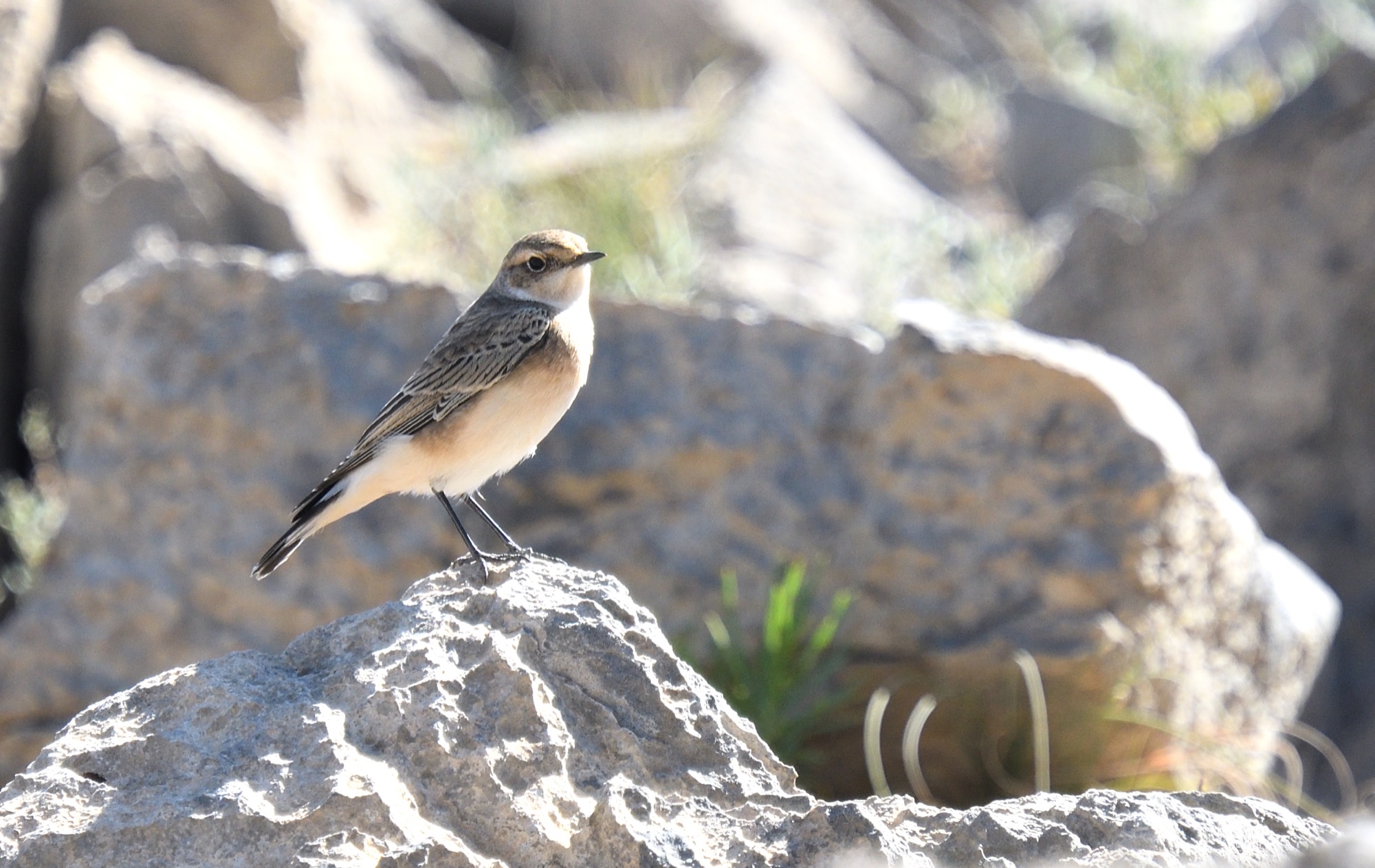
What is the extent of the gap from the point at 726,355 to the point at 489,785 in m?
3.87

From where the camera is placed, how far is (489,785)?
341 centimetres

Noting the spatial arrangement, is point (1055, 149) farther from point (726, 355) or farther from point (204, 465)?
point (204, 465)

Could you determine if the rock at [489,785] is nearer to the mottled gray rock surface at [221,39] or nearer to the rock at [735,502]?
the rock at [735,502]

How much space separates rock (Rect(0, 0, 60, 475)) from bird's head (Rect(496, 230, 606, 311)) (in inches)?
214

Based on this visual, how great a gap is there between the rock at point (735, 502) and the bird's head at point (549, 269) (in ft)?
3.41

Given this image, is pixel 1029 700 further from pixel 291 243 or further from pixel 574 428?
pixel 291 243

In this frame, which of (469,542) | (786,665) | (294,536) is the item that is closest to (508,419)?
(469,542)

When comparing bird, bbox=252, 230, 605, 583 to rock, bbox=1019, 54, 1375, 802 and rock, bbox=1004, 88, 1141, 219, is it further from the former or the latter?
rock, bbox=1004, 88, 1141, 219

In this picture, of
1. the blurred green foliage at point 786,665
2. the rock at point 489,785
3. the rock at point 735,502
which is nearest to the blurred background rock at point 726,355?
the rock at point 735,502

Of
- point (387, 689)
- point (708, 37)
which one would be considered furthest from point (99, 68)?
point (387, 689)

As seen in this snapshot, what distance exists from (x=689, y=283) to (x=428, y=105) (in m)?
4.76

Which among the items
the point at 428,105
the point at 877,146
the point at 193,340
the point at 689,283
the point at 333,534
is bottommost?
the point at 333,534

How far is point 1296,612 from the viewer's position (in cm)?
701

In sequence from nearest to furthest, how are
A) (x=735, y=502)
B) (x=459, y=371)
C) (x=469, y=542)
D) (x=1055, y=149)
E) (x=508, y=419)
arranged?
(x=469, y=542), (x=508, y=419), (x=459, y=371), (x=735, y=502), (x=1055, y=149)
